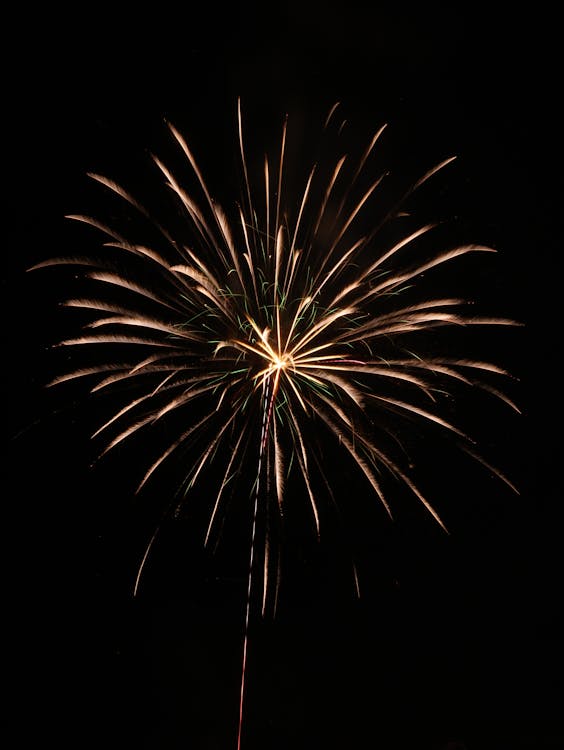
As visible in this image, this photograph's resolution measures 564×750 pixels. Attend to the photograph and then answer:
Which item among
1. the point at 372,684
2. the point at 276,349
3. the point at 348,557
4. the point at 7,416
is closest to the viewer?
the point at 276,349

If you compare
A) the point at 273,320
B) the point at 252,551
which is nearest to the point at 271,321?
the point at 273,320

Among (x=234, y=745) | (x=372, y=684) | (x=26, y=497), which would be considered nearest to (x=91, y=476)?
(x=26, y=497)

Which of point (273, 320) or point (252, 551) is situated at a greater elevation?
point (273, 320)

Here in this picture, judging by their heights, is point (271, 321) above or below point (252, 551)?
above

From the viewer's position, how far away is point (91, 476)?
18.8ft

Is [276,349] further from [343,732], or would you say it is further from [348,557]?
[343,732]

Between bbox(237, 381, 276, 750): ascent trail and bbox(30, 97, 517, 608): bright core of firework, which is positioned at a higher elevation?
bbox(30, 97, 517, 608): bright core of firework

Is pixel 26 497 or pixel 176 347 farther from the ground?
pixel 176 347

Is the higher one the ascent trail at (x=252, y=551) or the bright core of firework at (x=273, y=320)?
the bright core of firework at (x=273, y=320)

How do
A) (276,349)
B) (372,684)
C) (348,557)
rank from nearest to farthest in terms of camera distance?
(276,349) → (348,557) → (372,684)

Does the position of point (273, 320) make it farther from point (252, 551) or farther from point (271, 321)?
point (252, 551)

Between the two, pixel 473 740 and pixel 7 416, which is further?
pixel 473 740

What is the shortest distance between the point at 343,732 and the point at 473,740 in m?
1.58

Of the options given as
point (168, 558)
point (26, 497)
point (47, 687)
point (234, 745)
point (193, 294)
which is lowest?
point (234, 745)
